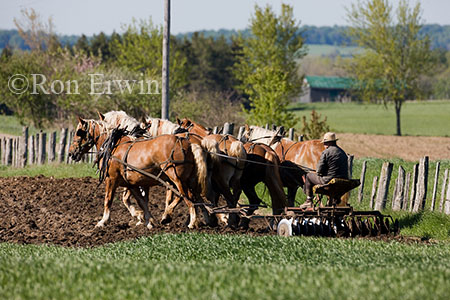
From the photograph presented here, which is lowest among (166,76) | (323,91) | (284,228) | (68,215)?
(323,91)

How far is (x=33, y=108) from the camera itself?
40.8 meters

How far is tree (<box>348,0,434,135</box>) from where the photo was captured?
4616 cm

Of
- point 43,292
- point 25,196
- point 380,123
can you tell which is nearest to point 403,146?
point 380,123

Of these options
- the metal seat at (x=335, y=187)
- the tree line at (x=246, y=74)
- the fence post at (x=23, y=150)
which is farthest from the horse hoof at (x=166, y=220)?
the tree line at (x=246, y=74)

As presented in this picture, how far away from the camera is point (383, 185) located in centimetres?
1396

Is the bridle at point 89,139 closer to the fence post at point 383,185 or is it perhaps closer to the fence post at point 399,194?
the fence post at point 383,185

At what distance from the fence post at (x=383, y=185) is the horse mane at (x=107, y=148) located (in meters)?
5.48

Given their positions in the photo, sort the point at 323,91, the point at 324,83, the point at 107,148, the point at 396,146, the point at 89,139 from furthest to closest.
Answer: the point at 324,83 < the point at 323,91 < the point at 396,146 < the point at 89,139 < the point at 107,148

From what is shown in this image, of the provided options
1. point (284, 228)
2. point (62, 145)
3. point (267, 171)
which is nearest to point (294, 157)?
point (267, 171)

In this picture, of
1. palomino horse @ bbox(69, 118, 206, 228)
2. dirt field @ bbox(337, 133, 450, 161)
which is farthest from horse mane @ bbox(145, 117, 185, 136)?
dirt field @ bbox(337, 133, 450, 161)

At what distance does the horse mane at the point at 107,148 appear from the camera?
12602 mm

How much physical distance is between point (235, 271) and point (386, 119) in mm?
59617

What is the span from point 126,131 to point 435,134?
1525 inches

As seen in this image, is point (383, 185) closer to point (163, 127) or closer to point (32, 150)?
point (163, 127)
